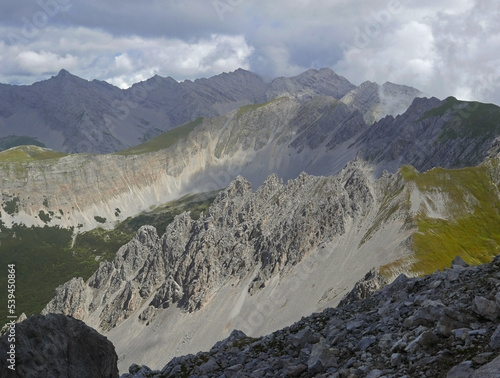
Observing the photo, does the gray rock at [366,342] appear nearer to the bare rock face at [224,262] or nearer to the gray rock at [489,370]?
the gray rock at [489,370]

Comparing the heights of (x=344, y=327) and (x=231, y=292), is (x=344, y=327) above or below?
above

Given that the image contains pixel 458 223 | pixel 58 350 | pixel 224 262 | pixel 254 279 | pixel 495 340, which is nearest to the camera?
pixel 495 340

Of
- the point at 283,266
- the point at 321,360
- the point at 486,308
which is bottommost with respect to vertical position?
the point at 283,266

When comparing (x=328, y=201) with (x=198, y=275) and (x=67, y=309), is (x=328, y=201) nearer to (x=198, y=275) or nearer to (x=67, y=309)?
(x=198, y=275)

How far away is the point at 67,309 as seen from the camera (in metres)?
193

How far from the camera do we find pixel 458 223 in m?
166

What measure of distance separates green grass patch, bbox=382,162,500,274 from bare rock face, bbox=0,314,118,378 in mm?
107321

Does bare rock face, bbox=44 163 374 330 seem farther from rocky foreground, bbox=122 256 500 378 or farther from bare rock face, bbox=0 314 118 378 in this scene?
bare rock face, bbox=0 314 118 378

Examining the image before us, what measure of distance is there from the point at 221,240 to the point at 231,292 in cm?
3025

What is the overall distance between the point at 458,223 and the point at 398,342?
15952 cm

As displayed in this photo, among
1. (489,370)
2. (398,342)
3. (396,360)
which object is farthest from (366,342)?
(489,370)

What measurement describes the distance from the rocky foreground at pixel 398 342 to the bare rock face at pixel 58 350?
735 centimetres

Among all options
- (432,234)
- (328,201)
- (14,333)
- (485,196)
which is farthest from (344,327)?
(485,196)

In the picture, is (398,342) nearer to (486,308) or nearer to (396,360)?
(396,360)
